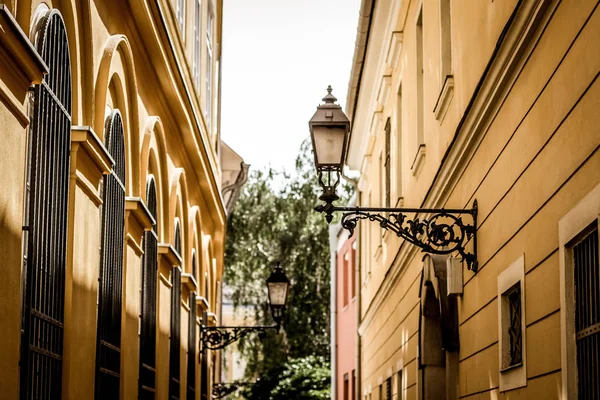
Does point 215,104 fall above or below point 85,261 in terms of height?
above

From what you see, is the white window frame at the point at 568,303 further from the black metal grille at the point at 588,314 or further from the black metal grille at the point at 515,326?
the black metal grille at the point at 515,326

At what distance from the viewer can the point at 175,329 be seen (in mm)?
15320

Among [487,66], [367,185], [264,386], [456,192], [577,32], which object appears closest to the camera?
[577,32]

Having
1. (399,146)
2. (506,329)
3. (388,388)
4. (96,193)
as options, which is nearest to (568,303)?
(506,329)

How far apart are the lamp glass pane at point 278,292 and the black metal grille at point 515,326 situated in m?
12.3

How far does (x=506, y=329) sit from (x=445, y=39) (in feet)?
12.2

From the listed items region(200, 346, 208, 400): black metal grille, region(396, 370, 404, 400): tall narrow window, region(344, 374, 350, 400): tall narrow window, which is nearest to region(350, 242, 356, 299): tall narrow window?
region(344, 374, 350, 400): tall narrow window

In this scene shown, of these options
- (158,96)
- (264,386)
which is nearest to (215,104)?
(158,96)

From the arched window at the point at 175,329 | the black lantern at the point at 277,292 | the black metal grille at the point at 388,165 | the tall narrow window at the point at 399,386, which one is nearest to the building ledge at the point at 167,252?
the arched window at the point at 175,329

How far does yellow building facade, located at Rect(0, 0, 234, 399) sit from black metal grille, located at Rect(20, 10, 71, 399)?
0.01m

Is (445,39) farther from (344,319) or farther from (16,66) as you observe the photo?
(344,319)

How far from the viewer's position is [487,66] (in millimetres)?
7641

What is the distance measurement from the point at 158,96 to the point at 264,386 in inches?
940

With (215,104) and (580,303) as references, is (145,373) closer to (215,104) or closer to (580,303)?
(580,303)
